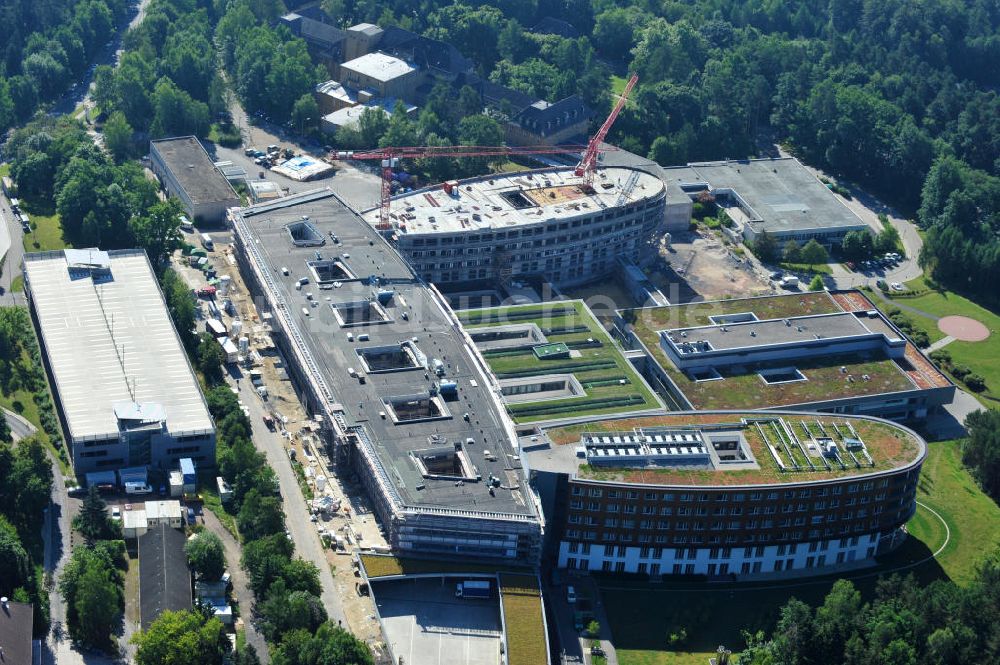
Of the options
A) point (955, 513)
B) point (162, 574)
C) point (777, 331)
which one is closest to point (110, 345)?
point (162, 574)

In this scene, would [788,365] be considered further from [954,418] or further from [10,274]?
[10,274]

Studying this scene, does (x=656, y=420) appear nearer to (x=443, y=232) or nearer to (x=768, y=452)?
(x=768, y=452)

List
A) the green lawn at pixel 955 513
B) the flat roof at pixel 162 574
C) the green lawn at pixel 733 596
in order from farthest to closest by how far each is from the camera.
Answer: the green lawn at pixel 955 513, the green lawn at pixel 733 596, the flat roof at pixel 162 574

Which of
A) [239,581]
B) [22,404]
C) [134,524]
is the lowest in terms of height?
[239,581]

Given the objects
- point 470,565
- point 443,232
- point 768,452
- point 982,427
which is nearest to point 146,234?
point 443,232

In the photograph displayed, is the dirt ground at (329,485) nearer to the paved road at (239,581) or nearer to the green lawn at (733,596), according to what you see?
the paved road at (239,581)

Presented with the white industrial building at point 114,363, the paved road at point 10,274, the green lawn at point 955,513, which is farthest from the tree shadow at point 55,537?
the green lawn at point 955,513

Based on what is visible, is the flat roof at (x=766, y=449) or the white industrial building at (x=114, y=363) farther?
the white industrial building at (x=114, y=363)

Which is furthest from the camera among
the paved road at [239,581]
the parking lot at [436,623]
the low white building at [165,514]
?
the low white building at [165,514]
